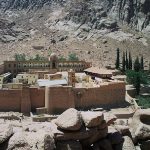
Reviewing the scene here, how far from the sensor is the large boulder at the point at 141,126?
1062 cm

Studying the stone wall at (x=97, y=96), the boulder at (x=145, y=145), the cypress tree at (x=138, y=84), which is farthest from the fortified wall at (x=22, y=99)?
the boulder at (x=145, y=145)

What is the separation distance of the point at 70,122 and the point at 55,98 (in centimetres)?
2607

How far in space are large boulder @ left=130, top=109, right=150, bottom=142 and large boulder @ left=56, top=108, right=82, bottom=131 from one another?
1.69 metres

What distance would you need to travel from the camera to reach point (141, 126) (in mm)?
10750

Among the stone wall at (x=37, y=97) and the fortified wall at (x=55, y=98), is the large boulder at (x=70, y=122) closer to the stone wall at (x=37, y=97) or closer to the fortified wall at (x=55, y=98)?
A: the fortified wall at (x=55, y=98)

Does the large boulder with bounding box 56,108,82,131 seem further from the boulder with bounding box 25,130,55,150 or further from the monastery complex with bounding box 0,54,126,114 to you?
the monastery complex with bounding box 0,54,126,114

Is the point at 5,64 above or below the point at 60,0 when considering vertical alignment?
below

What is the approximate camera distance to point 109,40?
76.9 meters

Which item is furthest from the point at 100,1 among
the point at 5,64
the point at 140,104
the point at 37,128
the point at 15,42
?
the point at 37,128

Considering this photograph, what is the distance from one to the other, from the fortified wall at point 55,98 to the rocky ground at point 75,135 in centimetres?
2506

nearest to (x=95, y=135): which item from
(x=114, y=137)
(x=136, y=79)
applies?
(x=114, y=137)

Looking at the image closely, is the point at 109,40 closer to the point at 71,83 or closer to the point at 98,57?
the point at 98,57

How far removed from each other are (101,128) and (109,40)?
67191 millimetres

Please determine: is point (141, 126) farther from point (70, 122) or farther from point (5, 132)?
point (5, 132)
